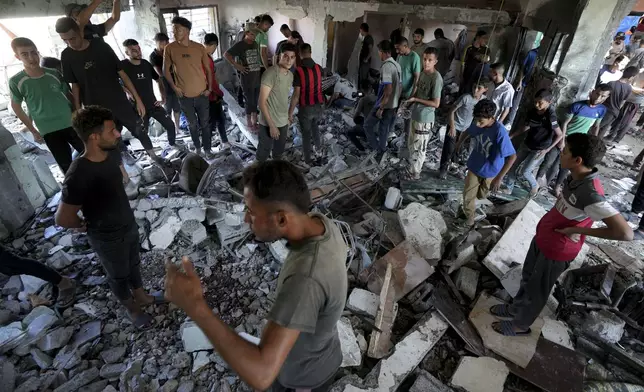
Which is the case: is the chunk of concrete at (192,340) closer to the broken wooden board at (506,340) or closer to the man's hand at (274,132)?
the broken wooden board at (506,340)

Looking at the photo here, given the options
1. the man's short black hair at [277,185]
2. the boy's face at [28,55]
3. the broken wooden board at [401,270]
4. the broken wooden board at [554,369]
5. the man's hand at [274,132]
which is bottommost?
the broken wooden board at [554,369]

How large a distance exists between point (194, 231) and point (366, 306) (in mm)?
2297

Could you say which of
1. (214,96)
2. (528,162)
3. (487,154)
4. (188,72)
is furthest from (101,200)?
(528,162)

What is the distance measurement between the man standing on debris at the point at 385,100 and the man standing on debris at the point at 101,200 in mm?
4022

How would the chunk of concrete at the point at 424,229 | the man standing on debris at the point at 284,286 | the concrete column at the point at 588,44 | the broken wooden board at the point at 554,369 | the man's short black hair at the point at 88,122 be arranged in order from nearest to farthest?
the man standing on debris at the point at 284,286 < the man's short black hair at the point at 88,122 < the broken wooden board at the point at 554,369 < the chunk of concrete at the point at 424,229 < the concrete column at the point at 588,44

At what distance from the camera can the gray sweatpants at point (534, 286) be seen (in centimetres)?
282

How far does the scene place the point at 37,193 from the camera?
4.73 m

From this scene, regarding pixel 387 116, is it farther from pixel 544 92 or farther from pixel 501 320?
pixel 501 320

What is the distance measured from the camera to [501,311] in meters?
3.42

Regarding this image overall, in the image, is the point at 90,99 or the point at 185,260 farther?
the point at 90,99

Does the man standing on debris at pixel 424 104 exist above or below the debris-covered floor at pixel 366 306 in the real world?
above

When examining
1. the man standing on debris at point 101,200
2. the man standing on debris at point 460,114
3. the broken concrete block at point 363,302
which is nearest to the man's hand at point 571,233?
the broken concrete block at point 363,302

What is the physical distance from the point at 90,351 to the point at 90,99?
3.08 m

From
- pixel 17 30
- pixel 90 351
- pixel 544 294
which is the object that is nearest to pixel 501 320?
pixel 544 294
